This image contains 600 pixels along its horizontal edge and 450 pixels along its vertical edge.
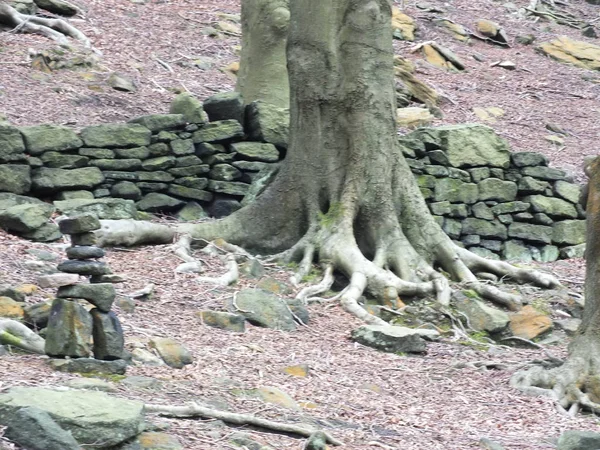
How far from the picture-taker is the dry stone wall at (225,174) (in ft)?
31.0

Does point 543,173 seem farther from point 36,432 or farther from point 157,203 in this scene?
point 36,432

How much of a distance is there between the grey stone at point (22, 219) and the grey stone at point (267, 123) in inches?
119

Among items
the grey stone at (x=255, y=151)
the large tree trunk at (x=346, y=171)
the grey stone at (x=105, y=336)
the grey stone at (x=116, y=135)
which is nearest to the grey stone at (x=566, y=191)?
the large tree trunk at (x=346, y=171)

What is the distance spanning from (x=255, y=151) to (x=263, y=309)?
11.7ft

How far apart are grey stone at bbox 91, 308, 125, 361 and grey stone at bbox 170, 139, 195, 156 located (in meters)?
5.16

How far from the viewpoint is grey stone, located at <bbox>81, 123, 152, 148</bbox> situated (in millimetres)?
9884

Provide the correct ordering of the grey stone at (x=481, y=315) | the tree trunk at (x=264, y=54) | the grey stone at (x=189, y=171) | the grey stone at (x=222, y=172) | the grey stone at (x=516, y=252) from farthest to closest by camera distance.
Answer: the tree trunk at (x=264, y=54) → the grey stone at (x=516, y=252) → the grey stone at (x=222, y=172) → the grey stone at (x=189, y=171) → the grey stone at (x=481, y=315)

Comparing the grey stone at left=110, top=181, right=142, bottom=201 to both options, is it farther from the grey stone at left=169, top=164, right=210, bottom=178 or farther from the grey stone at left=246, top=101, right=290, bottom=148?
the grey stone at left=246, top=101, right=290, bottom=148

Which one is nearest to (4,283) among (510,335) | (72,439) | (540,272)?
(72,439)

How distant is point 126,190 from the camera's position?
10055mm

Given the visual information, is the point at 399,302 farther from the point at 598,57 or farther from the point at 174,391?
the point at 598,57

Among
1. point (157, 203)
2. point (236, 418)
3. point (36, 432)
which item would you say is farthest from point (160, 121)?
point (36, 432)

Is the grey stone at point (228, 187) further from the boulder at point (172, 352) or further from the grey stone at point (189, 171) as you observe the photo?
the boulder at point (172, 352)

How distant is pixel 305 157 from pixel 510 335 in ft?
7.90
